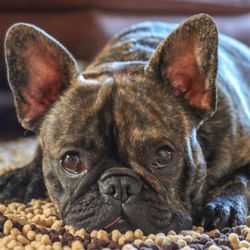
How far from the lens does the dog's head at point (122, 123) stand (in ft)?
6.05

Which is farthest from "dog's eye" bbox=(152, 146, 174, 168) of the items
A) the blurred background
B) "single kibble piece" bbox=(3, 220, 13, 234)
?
the blurred background

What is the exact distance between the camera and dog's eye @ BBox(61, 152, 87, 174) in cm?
193

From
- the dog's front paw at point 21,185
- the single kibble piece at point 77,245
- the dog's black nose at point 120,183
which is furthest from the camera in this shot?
the dog's front paw at point 21,185

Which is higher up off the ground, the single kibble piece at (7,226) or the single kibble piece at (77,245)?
the single kibble piece at (77,245)

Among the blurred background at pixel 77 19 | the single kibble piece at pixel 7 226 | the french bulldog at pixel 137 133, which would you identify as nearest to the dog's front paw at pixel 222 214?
the french bulldog at pixel 137 133

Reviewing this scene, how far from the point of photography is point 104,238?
5.77 feet

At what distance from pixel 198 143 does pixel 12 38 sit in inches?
27.4

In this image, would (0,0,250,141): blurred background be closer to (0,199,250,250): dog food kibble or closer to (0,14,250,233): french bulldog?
(0,14,250,233): french bulldog

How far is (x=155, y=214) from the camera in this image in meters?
1.83

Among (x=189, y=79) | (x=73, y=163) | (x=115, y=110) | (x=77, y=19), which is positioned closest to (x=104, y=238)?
(x=73, y=163)

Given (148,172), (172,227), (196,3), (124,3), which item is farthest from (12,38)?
(196,3)

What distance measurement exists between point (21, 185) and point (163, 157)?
2.26ft

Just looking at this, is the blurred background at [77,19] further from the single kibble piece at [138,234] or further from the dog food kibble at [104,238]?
the single kibble piece at [138,234]

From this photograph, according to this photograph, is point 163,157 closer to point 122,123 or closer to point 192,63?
point 122,123
